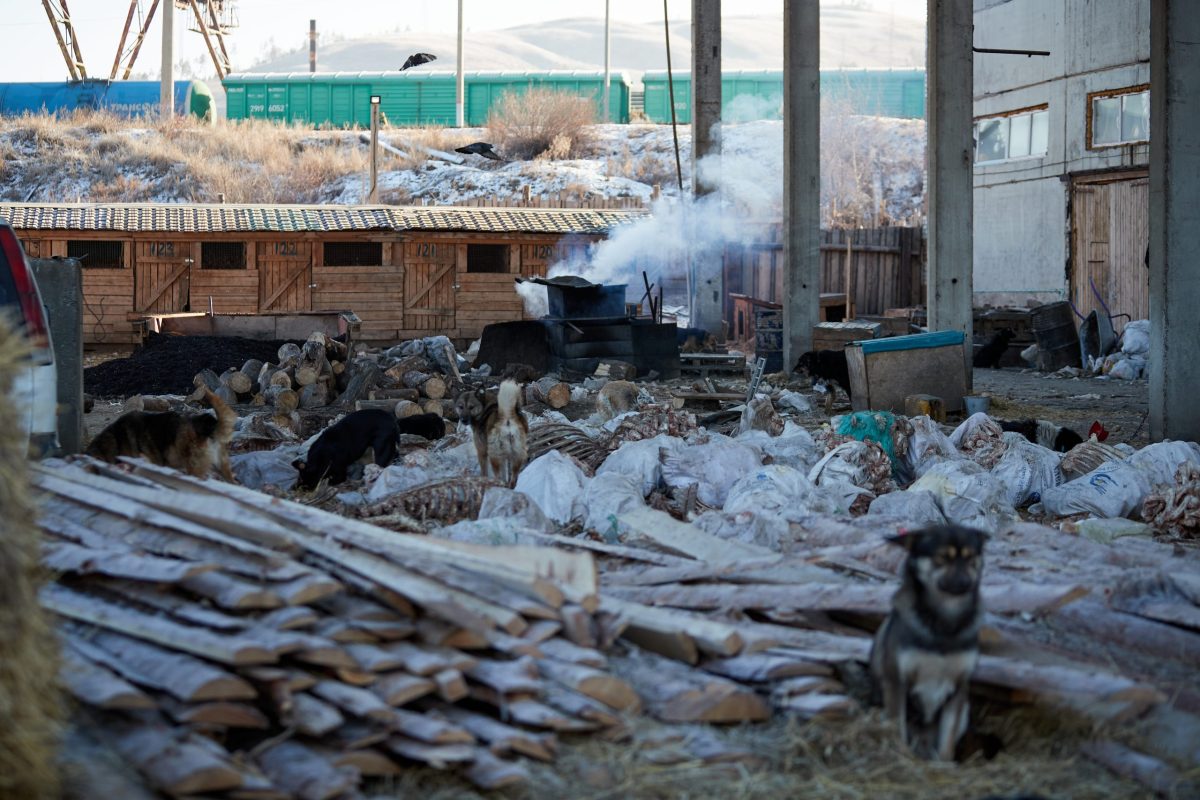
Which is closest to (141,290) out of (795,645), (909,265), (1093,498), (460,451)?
(909,265)

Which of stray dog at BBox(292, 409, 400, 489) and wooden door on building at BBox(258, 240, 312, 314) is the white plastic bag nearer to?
stray dog at BBox(292, 409, 400, 489)

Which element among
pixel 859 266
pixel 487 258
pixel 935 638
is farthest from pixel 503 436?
pixel 859 266

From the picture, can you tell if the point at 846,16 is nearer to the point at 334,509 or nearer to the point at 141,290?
the point at 141,290

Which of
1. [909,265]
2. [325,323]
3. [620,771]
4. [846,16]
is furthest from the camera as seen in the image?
[846,16]

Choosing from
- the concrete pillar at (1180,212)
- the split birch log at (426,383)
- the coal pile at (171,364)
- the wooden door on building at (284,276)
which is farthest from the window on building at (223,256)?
the concrete pillar at (1180,212)

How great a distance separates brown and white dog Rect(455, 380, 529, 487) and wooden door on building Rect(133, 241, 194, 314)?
21.3m

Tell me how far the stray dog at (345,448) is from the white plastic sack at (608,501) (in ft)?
9.11

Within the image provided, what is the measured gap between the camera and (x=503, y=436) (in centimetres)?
1084

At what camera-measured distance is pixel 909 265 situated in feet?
107

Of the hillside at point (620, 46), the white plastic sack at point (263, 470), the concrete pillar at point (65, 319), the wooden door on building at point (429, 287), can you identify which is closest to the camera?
the concrete pillar at point (65, 319)

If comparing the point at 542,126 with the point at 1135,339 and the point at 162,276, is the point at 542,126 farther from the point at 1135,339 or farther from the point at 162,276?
the point at 1135,339

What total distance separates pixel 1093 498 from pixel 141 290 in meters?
25.1

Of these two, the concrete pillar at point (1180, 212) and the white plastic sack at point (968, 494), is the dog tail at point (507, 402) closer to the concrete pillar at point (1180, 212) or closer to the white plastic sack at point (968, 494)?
the white plastic sack at point (968, 494)

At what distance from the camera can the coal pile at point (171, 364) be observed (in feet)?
65.4
